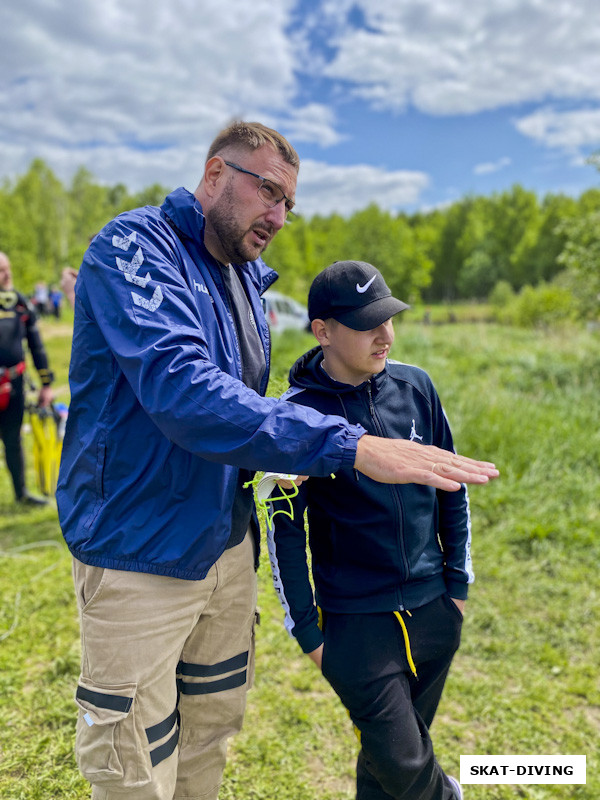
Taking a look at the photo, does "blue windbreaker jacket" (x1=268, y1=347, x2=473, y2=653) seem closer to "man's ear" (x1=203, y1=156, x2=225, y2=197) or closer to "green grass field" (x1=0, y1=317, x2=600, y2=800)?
"green grass field" (x1=0, y1=317, x2=600, y2=800)

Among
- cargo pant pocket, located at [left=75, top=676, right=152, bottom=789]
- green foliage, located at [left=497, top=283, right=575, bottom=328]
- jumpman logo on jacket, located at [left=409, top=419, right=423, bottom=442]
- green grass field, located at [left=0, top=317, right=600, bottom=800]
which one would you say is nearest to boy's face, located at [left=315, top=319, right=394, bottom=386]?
jumpman logo on jacket, located at [left=409, top=419, right=423, bottom=442]

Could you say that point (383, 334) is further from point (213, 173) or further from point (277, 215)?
point (213, 173)

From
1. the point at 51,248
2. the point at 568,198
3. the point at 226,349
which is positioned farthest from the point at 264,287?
the point at 568,198

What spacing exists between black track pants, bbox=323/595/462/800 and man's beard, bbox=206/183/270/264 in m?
1.27

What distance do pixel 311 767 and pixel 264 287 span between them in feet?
7.28

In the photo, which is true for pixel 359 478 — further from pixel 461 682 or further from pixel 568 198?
pixel 568 198

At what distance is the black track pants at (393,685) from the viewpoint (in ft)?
6.09

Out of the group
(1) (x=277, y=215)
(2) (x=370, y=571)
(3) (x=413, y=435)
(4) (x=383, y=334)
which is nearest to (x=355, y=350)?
(4) (x=383, y=334)

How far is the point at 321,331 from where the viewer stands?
2094mm

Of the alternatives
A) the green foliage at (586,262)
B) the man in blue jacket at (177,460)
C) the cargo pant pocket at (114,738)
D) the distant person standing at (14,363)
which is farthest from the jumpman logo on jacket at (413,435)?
the green foliage at (586,262)

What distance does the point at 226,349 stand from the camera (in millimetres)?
1854

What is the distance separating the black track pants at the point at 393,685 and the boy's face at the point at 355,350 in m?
0.81

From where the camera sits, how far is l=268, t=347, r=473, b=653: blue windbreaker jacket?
1.96 metres
